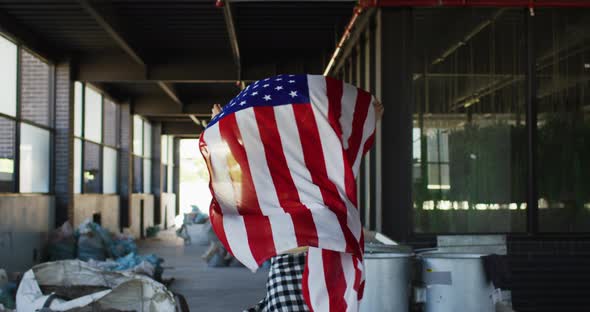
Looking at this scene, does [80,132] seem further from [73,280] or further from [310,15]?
[73,280]

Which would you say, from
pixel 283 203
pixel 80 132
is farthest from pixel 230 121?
pixel 80 132

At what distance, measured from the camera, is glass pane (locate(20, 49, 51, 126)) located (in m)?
13.5

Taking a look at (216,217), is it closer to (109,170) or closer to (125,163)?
(109,170)

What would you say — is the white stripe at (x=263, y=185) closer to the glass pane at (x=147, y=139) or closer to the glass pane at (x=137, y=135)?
the glass pane at (x=137, y=135)

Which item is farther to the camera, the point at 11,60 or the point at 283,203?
the point at 11,60

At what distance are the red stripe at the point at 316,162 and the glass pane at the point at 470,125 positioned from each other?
5.28 meters

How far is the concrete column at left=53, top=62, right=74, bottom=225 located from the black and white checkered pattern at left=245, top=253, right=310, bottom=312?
12.6m

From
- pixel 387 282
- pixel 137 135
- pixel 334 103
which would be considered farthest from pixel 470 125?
pixel 137 135

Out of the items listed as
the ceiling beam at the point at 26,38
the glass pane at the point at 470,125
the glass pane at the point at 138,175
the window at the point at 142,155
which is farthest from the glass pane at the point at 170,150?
the glass pane at the point at 470,125

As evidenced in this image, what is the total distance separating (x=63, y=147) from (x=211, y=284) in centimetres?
536

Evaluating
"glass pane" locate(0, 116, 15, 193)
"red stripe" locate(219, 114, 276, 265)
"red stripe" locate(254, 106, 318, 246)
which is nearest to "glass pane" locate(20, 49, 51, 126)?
"glass pane" locate(0, 116, 15, 193)

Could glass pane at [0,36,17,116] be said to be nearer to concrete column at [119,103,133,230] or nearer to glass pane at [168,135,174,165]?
concrete column at [119,103,133,230]

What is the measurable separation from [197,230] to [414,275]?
50.2 feet

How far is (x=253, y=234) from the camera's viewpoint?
121 inches
